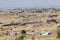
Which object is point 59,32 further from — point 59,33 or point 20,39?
Result: point 20,39

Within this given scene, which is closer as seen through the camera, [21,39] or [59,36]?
[21,39]

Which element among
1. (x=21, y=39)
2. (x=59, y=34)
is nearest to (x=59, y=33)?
(x=59, y=34)

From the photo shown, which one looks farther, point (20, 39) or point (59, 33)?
point (59, 33)

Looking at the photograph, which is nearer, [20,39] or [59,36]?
[20,39]

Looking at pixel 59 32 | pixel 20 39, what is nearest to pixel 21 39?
pixel 20 39

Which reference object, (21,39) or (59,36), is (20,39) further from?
(59,36)

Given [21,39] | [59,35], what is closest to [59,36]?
[59,35]

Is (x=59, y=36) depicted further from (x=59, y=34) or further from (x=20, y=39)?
(x=20, y=39)
